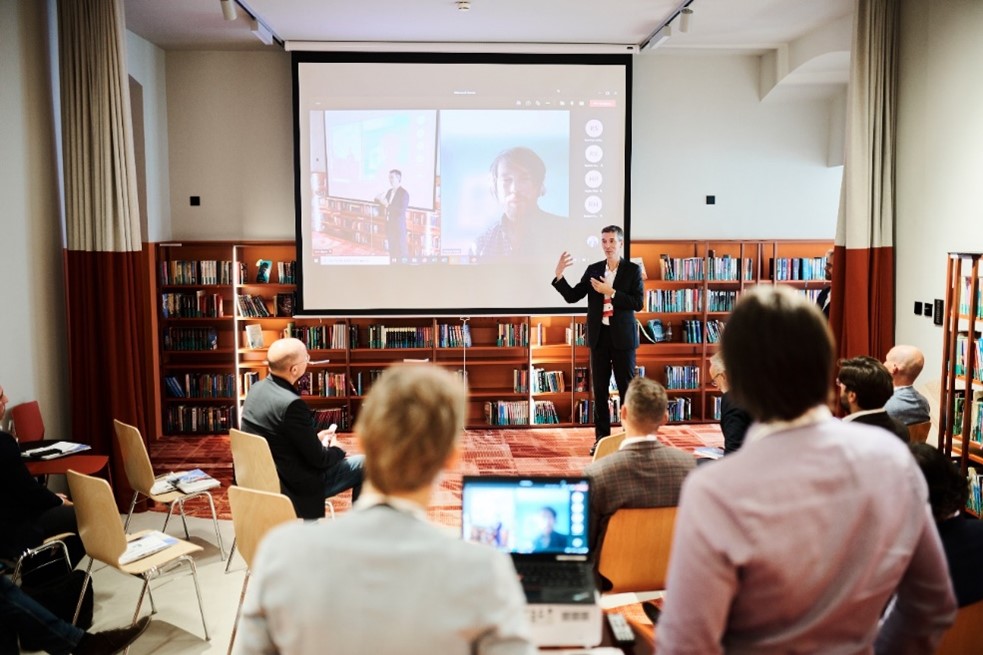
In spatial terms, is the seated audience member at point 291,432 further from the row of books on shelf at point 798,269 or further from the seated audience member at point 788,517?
the row of books on shelf at point 798,269

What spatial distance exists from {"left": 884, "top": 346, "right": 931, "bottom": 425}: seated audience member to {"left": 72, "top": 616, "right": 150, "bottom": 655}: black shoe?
12.7 feet

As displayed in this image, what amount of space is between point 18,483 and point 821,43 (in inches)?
267

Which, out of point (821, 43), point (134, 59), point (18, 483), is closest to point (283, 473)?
point (18, 483)

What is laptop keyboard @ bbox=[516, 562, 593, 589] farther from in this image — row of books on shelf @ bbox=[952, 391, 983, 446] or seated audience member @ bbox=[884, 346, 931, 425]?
row of books on shelf @ bbox=[952, 391, 983, 446]

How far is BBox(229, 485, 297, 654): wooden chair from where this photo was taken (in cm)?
325

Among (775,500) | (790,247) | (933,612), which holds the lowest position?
(933,612)

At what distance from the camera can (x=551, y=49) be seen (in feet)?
24.4

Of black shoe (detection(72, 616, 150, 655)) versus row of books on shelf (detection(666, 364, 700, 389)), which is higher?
row of books on shelf (detection(666, 364, 700, 389))

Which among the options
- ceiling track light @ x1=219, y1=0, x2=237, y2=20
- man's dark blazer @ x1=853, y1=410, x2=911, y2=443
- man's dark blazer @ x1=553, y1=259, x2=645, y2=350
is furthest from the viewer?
man's dark blazer @ x1=553, y1=259, x2=645, y2=350

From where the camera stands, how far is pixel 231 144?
7.86 m

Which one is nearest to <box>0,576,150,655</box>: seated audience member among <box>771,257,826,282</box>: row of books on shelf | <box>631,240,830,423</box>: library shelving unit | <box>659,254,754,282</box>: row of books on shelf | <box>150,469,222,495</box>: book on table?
<box>150,469,222,495</box>: book on table

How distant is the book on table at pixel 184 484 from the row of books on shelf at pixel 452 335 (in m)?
3.35

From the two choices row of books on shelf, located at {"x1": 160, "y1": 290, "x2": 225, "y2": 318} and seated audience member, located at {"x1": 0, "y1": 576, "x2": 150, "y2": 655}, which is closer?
seated audience member, located at {"x1": 0, "y1": 576, "x2": 150, "y2": 655}

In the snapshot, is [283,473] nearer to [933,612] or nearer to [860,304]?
[933,612]
